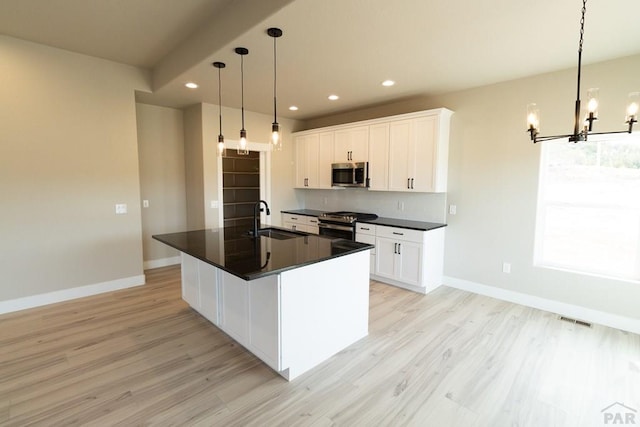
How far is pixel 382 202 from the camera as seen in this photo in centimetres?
511

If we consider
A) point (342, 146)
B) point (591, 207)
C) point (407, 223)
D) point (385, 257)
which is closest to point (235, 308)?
point (385, 257)

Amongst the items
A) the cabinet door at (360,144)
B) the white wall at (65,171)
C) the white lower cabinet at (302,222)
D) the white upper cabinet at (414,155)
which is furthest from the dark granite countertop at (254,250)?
the cabinet door at (360,144)

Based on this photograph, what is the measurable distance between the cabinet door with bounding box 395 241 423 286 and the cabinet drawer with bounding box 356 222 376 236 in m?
0.46

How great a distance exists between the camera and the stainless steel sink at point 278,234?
3313 mm

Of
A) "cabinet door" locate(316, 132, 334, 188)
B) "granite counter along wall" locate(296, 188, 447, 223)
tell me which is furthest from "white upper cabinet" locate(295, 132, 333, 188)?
"granite counter along wall" locate(296, 188, 447, 223)

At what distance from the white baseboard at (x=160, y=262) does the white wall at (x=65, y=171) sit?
32.6 inches

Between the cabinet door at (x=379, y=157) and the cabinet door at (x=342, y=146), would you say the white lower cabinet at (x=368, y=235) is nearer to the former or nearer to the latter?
the cabinet door at (x=379, y=157)

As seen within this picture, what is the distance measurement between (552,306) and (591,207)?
3.94 feet

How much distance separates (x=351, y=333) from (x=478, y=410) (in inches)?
43.5

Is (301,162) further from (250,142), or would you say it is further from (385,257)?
(385,257)

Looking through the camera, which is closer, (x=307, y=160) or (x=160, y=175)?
(x=160, y=175)

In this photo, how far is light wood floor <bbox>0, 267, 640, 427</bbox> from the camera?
1992 mm

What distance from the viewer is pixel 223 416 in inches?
77.8

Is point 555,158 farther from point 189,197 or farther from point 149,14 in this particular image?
point 189,197
